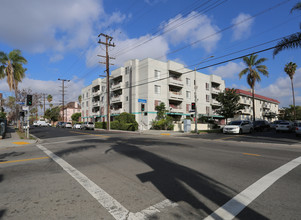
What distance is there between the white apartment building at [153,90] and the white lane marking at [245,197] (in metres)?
24.7

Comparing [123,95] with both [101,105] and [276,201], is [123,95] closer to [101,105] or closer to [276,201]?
[101,105]

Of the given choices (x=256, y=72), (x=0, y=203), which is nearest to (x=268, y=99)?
(x=256, y=72)

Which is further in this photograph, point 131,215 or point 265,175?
point 265,175

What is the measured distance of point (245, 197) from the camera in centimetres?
357

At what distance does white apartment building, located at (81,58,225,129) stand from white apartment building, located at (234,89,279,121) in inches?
451

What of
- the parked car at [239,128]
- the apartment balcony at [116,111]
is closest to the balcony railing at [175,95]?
the apartment balcony at [116,111]

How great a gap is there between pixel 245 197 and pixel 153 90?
3102cm

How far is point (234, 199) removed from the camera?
3.49m

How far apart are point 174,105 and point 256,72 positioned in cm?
1631

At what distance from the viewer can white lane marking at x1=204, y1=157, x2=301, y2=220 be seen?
2.95 m

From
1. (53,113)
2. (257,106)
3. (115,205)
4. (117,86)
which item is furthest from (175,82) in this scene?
(53,113)

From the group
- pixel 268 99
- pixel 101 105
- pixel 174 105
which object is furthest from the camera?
pixel 268 99

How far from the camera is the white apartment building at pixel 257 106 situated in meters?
53.0

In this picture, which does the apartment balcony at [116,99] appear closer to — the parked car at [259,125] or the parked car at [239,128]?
the parked car at [239,128]
